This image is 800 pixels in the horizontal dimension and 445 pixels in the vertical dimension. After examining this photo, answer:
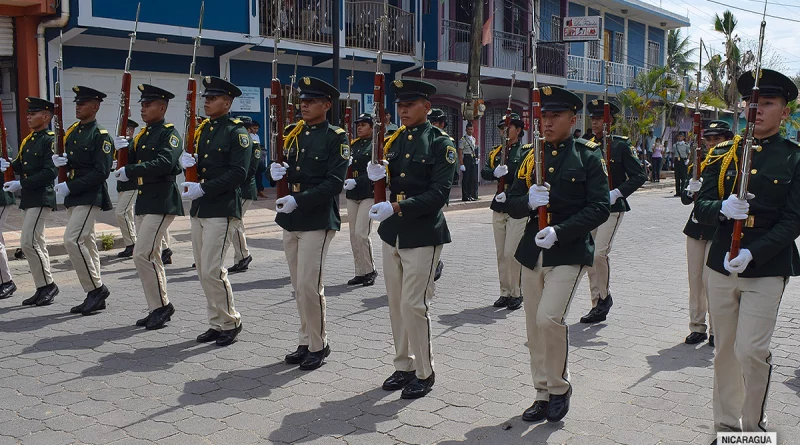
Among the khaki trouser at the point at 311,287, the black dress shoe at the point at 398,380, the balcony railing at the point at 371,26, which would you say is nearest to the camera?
the black dress shoe at the point at 398,380

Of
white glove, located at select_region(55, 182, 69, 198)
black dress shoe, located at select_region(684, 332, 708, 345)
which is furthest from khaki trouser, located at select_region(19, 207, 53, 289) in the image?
black dress shoe, located at select_region(684, 332, 708, 345)

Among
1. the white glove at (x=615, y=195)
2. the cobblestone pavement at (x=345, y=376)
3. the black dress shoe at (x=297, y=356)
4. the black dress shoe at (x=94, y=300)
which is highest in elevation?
the white glove at (x=615, y=195)

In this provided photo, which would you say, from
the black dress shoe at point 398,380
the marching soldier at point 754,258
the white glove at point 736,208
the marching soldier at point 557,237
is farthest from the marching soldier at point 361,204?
the white glove at point 736,208

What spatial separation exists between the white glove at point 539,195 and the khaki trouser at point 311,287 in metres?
2.01

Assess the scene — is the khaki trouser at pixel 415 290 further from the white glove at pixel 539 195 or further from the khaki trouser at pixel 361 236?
the khaki trouser at pixel 361 236

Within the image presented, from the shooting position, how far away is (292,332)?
23.5 ft

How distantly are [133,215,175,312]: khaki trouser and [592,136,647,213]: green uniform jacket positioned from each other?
168 inches

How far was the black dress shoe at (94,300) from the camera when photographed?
25.6ft

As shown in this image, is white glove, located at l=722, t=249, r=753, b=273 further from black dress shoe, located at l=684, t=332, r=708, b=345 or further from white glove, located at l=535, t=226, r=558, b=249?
black dress shoe, located at l=684, t=332, r=708, b=345

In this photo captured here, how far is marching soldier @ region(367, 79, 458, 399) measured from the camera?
5.46 m

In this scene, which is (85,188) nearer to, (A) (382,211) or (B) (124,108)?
(B) (124,108)

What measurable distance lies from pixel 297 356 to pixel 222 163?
181 cm

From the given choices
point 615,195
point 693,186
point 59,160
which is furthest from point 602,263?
point 59,160

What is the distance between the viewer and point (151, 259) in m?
7.27
